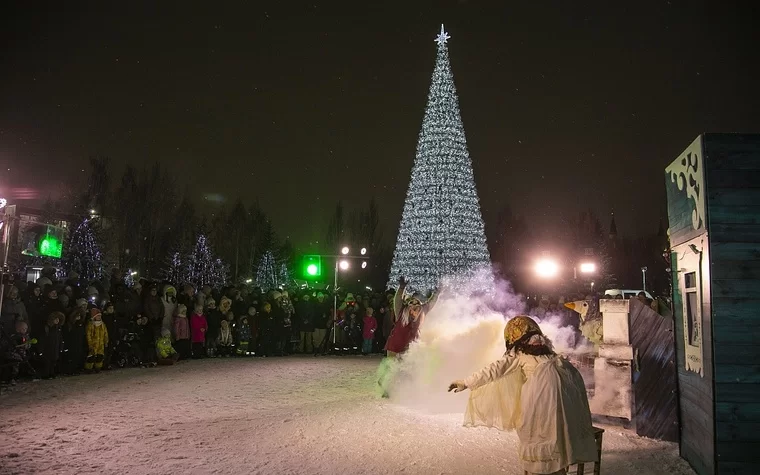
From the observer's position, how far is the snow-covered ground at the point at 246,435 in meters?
6.35

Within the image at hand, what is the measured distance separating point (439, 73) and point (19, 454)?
22889 millimetres

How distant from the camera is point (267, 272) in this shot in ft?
189

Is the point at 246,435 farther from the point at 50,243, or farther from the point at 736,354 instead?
the point at 50,243

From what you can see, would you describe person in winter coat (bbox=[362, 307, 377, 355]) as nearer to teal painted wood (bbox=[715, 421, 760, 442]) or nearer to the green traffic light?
the green traffic light

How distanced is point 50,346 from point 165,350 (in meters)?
3.12

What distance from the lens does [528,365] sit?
4.67 meters

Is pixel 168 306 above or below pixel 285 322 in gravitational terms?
above

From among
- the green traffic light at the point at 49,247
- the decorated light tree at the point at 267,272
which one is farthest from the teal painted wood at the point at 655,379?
the decorated light tree at the point at 267,272

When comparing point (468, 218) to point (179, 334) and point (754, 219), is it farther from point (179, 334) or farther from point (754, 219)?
point (754, 219)

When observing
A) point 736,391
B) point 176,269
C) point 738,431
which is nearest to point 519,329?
point 736,391

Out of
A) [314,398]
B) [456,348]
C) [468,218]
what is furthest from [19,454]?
[468,218]

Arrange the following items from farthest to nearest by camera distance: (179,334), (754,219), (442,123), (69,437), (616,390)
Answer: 1. (442,123)
2. (179,334)
3. (616,390)
4. (69,437)
5. (754,219)

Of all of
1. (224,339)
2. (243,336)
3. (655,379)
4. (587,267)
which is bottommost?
(224,339)

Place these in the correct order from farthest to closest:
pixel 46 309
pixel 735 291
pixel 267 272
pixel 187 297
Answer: pixel 267 272
pixel 187 297
pixel 46 309
pixel 735 291
